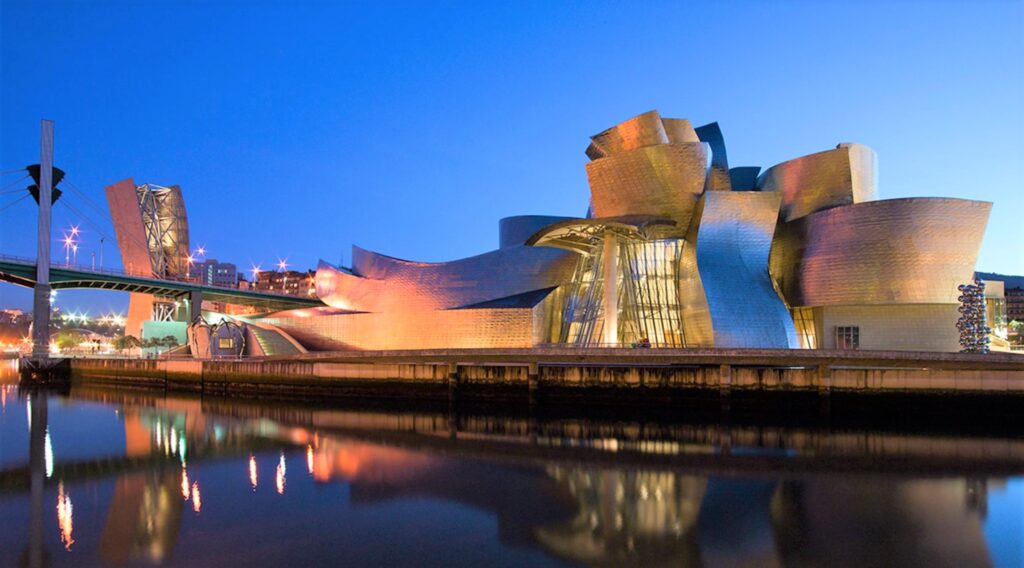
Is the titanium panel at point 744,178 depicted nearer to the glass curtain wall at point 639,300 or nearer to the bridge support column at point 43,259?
the glass curtain wall at point 639,300

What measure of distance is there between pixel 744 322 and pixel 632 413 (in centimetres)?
705

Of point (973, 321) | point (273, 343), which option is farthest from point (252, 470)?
point (973, 321)

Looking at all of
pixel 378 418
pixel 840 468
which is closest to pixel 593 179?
pixel 378 418

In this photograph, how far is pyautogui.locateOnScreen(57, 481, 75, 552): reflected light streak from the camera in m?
9.69

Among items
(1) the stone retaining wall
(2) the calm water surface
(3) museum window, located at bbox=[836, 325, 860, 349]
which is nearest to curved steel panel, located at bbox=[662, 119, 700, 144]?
(3) museum window, located at bbox=[836, 325, 860, 349]

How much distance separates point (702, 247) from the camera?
2870 cm

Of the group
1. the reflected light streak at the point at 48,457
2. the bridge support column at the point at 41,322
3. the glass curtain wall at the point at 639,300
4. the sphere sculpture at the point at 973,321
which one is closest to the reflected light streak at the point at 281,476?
the reflected light streak at the point at 48,457

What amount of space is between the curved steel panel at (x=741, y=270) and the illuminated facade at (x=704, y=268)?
55 millimetres

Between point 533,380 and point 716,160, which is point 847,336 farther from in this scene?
point 533,380

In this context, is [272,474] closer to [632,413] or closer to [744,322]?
[632,413]

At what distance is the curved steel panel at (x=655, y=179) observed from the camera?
29.4 metres

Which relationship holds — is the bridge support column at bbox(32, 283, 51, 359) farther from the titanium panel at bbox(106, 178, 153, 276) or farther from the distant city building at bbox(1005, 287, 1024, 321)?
the distant city building at bbox(1005, 287, 1024, 321)

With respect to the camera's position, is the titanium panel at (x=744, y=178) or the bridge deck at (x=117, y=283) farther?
the bridge deck at (x=117, y=283)

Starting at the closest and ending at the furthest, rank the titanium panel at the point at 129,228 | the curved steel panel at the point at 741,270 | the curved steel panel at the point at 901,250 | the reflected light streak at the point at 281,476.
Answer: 1. the reflected light streak at the point at 281,476
2. the curved steel panel at the point at 741,270
3. the curved steel panel at the point at 901,250
4. the titanium panel at the point at 129,228
